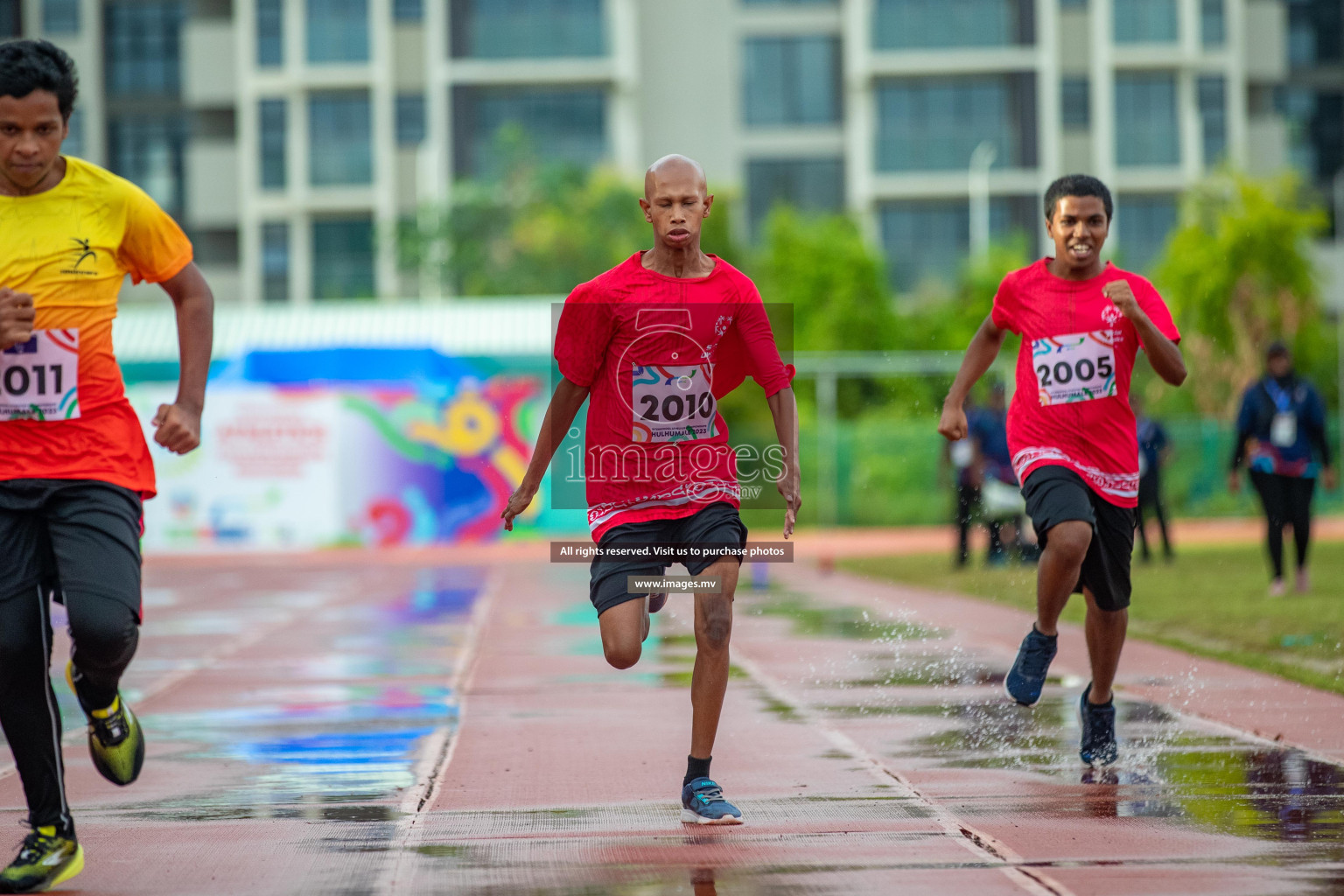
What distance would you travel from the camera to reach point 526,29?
47.7 m

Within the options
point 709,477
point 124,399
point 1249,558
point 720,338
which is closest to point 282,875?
point 124,399

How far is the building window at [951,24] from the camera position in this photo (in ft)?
157

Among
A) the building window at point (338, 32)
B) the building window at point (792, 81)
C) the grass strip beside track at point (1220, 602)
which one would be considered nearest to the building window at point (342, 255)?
the building window at point (338, 32)

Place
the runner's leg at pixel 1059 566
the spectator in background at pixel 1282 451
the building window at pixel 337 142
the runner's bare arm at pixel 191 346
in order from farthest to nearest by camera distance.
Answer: the building window at pixel 337 142
the spectator in background at pixel 1282 451
the runner's leg at pixel 1059 566
the runner's bare arm at pixel 191 346

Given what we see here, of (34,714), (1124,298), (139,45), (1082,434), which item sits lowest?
(34,714)

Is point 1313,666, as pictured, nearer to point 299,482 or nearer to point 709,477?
point 709,477

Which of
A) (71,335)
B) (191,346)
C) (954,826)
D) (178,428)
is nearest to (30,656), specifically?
(178,428)

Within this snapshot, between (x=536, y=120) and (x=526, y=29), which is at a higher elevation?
(x=526, y=29)

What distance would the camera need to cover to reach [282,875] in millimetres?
4707

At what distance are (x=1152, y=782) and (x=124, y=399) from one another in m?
3.52

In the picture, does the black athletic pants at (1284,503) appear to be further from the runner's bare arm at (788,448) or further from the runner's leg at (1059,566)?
the runner's bare arm at (788,448)

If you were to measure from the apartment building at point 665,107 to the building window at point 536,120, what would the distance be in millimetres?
53

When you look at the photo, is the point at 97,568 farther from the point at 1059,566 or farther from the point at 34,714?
the point at 1059,566

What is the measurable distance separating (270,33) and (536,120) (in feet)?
24.8
